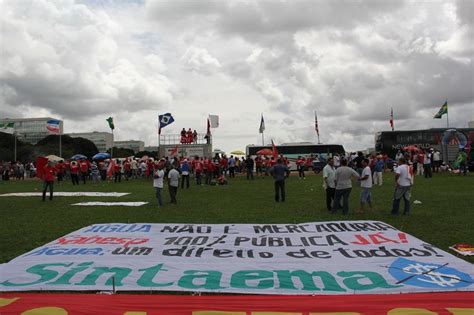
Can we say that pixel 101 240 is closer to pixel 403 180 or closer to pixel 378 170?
pixel 403 180

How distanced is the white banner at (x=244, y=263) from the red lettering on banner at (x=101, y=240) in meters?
0.02

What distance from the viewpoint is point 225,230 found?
9.91 m

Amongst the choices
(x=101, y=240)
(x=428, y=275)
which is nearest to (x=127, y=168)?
(x=101, y=240)

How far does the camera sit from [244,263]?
7.10 metres

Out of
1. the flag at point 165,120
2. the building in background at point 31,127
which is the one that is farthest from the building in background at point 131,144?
the flag at point 165,120

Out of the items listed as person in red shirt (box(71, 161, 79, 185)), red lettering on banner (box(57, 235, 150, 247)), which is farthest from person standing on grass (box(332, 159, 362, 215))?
person in red shirt (box(71, 161, 79, 185))

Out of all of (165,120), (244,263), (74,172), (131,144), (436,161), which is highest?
(131,144)

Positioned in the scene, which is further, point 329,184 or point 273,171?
point 273,171

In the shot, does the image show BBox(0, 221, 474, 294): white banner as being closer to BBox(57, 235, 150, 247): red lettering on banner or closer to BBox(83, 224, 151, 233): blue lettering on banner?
BBox(57, 235, 150, 247): red lettering on banner

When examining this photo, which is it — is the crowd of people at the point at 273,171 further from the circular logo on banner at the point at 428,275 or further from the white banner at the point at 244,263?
the circular logo on banner at the point at 428,275

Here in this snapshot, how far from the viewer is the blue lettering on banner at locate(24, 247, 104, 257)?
306 inches

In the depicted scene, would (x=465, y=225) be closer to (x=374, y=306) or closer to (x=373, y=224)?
(x=373, y=224)

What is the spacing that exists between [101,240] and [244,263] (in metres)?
3.58

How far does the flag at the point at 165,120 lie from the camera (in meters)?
42.2
